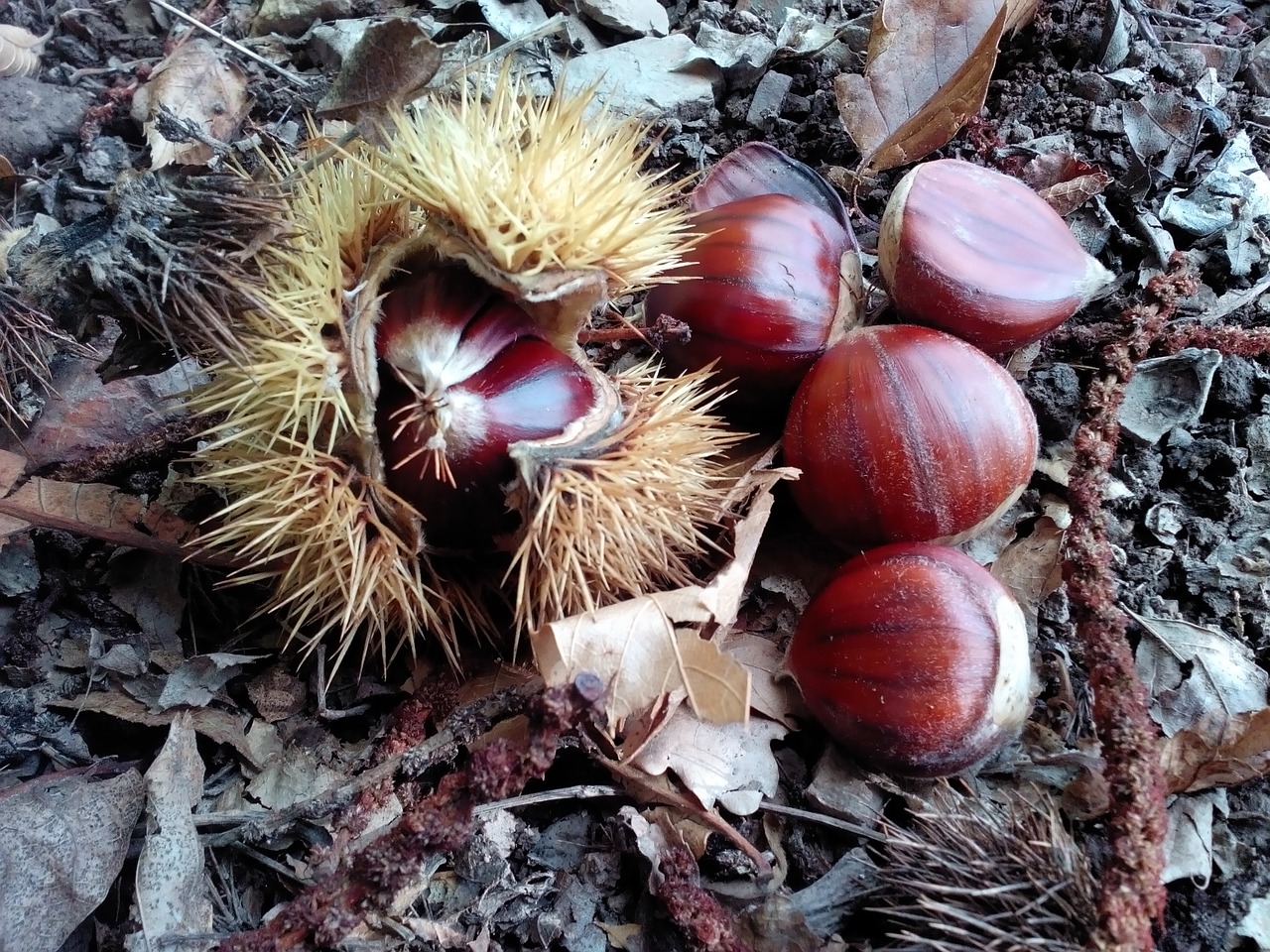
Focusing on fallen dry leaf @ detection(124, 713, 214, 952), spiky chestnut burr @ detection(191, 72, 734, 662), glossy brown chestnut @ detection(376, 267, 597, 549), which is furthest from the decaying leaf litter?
glossy brown chestnut @ detection(376, 267, 597, 549)

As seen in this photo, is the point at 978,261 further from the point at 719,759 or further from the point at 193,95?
the point at 193,95

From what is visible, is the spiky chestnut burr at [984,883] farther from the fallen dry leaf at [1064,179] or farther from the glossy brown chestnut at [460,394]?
the fallen dry leaf at [1064,179]

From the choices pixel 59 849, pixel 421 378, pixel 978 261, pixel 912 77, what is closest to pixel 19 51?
pixel 421 378

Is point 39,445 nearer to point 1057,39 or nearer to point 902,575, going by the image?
point 902,575

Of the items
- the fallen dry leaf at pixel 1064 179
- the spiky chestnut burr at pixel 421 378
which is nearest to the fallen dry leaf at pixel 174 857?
the spiky chestnut burr at pixel 421 378

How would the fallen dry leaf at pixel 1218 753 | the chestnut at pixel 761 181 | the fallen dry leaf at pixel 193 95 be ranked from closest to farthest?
→ the fallen dry leaf at pixel 1218 753 → the chestnut at pixel 761 181 → the fallen dry leaf at pixel 193 95

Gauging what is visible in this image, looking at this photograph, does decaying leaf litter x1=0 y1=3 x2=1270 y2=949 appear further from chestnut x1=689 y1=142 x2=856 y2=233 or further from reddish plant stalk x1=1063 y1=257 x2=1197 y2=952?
chestnut x1=689 y1=142 x2=856 y2=233

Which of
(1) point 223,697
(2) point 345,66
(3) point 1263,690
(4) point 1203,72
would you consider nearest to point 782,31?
(4) point 1203,72
